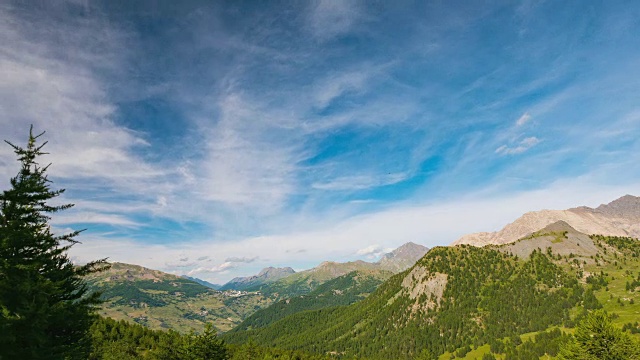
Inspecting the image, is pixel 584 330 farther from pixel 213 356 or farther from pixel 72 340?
pixel 72 340

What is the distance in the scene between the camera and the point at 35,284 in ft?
62.1

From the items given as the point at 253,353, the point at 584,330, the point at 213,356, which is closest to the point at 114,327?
the point at 253,353

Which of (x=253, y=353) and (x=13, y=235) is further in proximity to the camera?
(x=253, y=353)

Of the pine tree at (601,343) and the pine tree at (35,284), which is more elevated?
the pine tree at (35,284)

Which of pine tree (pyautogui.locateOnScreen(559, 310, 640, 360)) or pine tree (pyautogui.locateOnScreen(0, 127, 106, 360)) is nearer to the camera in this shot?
pine tree (pyautogui.locateOnScreen(0, 127, 106, 360))

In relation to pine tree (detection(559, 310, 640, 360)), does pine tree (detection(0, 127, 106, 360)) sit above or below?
above

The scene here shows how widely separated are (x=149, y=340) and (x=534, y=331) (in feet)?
685

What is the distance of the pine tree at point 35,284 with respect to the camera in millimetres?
18078

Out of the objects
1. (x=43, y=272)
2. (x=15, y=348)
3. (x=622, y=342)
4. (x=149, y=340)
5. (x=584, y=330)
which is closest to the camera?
(x=15, y=348)

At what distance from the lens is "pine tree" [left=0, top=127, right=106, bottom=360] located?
18078mm

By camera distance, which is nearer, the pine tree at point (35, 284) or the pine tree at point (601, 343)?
the pine tree at point (35, 284)

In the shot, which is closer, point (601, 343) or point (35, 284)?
point (35, 284)

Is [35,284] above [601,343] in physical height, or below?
above

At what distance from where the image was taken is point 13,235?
756 inches
